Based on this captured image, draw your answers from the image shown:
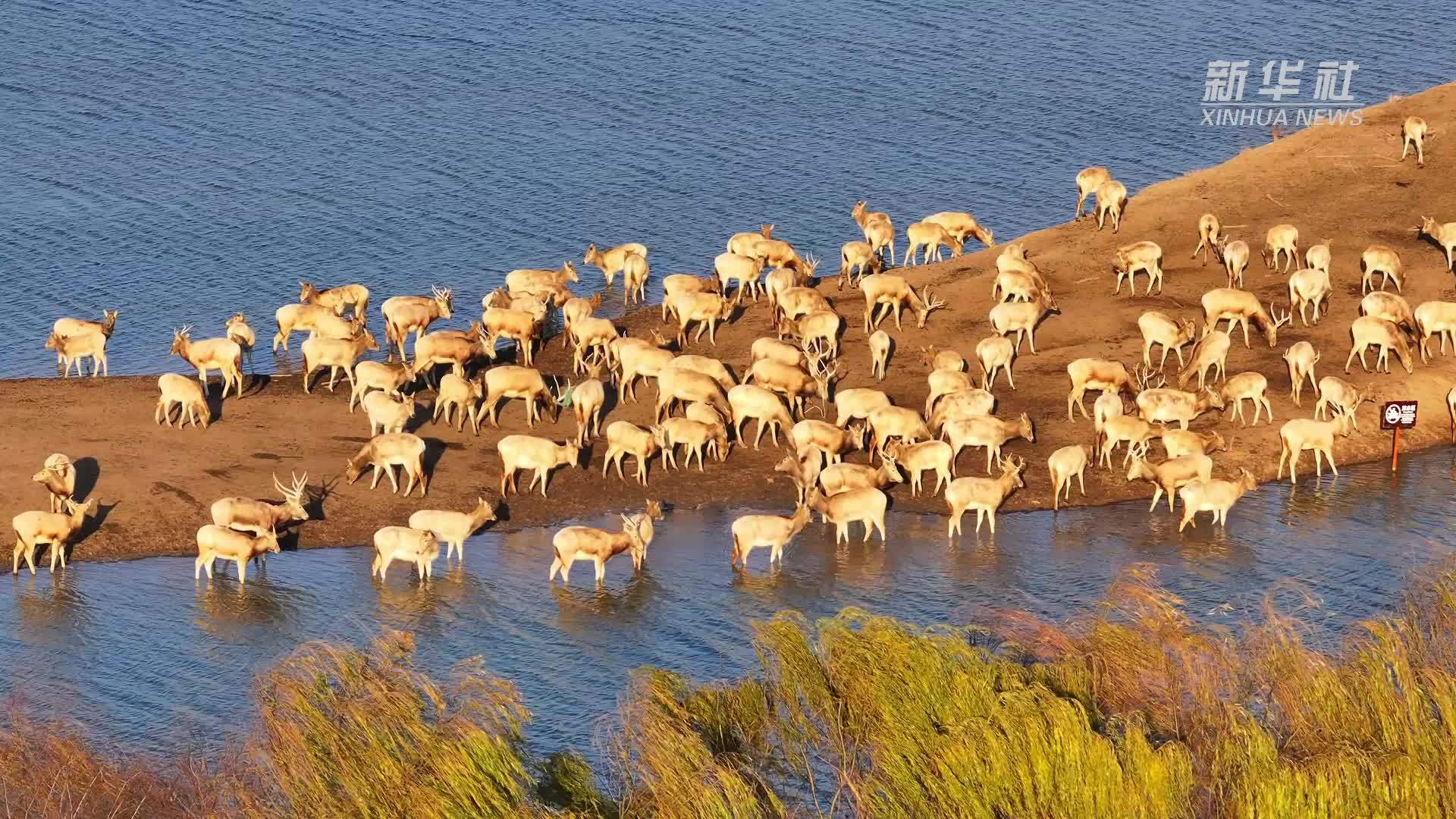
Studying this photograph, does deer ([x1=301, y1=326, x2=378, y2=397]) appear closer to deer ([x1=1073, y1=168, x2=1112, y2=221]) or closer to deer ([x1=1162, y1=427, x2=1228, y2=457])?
deer ([x1=1162, y1=427, x2=1228, y2=457])

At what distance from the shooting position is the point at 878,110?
76188mm

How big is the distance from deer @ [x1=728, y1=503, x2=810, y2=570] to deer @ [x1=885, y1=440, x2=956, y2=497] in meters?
3.22

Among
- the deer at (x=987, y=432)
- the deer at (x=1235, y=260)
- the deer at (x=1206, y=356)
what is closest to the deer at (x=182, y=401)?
the deer at (x=987, y=432)

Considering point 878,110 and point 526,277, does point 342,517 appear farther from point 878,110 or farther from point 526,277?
point 878,110

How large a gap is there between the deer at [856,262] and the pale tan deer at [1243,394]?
33.9ft

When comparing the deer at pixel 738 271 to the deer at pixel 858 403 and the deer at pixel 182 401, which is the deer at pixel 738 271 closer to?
the deer at pixel 858 403

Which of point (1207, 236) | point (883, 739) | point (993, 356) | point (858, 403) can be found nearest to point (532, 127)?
point (1207, 236)

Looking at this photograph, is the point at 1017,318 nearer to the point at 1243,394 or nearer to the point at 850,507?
the point at 1243,394

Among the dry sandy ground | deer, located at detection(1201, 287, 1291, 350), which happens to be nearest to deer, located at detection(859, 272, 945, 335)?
the dry sandy ground

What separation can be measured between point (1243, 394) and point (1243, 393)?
0.01 m

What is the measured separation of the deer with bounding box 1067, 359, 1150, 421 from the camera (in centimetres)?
4072

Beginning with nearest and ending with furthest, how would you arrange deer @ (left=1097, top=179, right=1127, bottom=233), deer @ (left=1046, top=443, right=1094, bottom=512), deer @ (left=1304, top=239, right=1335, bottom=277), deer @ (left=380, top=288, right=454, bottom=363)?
deer @ (left=1046, top=443, right=1094, bottom=512) < deer @ (left=380, top=288, right=454, bottom=363) < deer @ (left=1304, top=239, right=1335, bottom=277) < deer @ (left=1097, top=179, right=1127, bottom=233)

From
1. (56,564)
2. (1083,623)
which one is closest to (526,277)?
(56,564)

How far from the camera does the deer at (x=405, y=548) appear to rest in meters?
34.0
